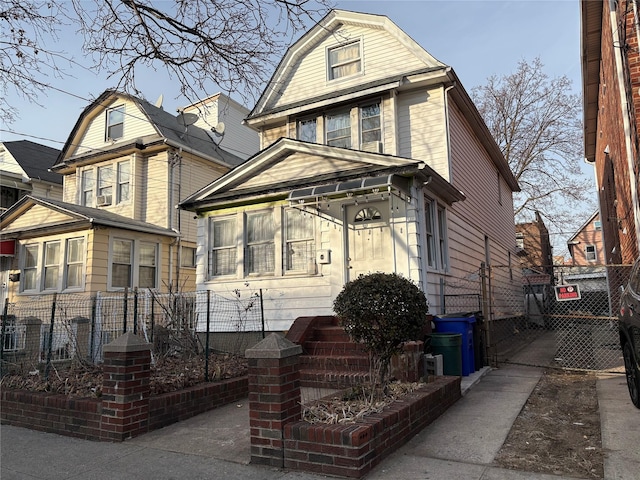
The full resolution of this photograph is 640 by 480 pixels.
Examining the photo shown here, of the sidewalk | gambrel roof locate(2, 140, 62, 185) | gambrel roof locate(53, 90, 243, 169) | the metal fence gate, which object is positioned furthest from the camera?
gambrel roof locate(2, 140, 62, 185)

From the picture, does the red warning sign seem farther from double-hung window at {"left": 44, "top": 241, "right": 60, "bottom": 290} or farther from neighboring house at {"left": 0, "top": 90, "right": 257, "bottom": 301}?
double-hung window at {"left": 44, "top": 241, "right": 60, "bottom": 290}

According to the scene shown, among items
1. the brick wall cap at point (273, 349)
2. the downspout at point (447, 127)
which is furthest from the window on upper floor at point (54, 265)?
the brick wall cap at point (273, 349)

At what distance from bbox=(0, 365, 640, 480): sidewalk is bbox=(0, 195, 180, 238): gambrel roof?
8386 millimetres

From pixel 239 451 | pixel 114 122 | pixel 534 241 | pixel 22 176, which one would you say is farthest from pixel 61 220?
pixel 534 241

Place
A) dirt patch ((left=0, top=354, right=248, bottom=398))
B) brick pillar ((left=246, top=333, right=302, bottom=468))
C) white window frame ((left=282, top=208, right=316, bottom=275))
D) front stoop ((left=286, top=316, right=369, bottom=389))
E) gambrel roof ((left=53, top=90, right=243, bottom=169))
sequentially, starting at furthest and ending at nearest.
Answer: gambrel roof ((left=53, top=90, right=243, bottom=169)) < white window frame ((left=282, top=208, right=316, bottom=275)) < front stoop ((left=286, top=316, right=369, bottom=389)) < dirt patch ((left=0, top=354, right=248, bottom=398)) < brick pillar ((left=246, top=333, right=302, bottom=468))

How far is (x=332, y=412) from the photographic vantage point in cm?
448

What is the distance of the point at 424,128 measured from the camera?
1099cm

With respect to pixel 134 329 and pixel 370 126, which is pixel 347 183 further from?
pixel 134 329

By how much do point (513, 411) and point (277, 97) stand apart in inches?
402

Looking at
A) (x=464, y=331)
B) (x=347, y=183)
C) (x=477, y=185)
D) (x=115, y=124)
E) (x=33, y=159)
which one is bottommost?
(x=464, y=331)

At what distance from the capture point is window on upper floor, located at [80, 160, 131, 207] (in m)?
16.8

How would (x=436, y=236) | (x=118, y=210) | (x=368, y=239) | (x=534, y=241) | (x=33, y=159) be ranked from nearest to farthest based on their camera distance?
1. (x=368, y=239)
2. (x=436, y=236)
3. (x=118, y=210)
4. (x=33, y=159)
5. (x=534, y=241)

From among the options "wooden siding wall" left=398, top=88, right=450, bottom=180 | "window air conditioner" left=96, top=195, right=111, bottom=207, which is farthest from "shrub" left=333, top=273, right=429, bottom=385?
"window air conditioner" left=96, top=195, right=111, bottom=207

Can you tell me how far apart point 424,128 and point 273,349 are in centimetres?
830
